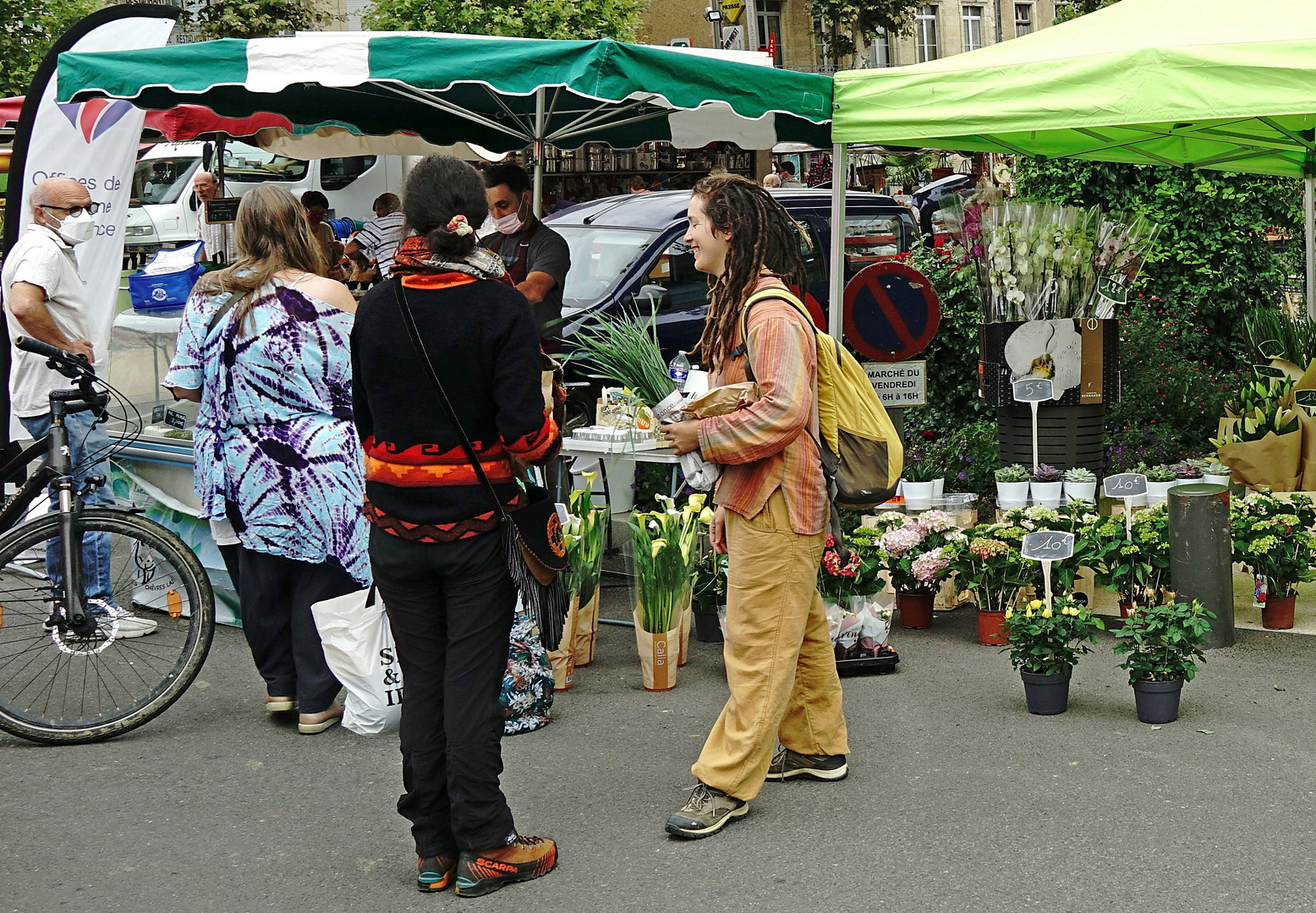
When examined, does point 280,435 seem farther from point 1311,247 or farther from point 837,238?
point 1311,247

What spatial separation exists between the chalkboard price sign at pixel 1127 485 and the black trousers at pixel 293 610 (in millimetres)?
3137

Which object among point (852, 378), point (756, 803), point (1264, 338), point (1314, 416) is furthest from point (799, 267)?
point (1264, 338)

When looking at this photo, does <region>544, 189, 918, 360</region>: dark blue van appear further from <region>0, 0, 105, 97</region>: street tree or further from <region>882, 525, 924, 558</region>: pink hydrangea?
<region>0, 0, 105, 97</region>: street tree

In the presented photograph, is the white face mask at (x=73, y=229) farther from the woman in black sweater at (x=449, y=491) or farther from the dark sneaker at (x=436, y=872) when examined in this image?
the dark sneaker at (x=436, y=872)

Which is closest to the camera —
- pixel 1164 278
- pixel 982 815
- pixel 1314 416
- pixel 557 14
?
pixel 982 815

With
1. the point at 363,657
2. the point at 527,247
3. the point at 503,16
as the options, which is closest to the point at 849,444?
the point at 363,657

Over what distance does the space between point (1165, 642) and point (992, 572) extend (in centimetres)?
109

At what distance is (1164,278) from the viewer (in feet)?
32.5

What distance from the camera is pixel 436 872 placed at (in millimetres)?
3607

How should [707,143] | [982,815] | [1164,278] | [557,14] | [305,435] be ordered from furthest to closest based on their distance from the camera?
[557,14], [1164,278], [707,143], [305,435], [982,815]

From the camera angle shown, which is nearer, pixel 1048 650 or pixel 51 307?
pixel 1048 650

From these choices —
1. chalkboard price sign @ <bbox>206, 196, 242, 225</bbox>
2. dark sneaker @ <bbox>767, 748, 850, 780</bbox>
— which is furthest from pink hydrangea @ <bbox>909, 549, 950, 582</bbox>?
chalkboard price sign @ <bbox>206, 196, 242, 225</bbox>

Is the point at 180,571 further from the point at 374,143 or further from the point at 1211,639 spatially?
the point at 374,143

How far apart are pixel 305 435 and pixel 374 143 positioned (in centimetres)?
497
